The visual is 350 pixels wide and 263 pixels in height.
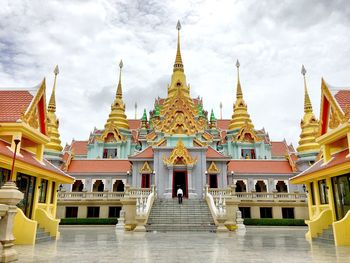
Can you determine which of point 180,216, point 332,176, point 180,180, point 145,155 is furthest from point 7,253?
point 145,155

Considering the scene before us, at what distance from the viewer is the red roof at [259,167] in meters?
Result: 34.7

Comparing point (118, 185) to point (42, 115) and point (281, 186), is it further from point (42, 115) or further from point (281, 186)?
point (42, 115)

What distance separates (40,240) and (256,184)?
27453mm

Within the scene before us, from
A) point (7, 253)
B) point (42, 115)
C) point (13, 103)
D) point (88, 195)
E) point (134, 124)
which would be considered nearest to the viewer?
point (7, 253)

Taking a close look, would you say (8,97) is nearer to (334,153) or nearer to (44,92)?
(44,92)

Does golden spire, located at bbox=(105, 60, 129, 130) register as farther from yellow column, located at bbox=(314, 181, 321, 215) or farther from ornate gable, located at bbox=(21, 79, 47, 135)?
yellow column, located at bbox=(314, 181, 321, 215)

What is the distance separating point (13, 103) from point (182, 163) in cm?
1611

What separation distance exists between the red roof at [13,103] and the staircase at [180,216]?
10395 mm

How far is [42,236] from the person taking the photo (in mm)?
13641

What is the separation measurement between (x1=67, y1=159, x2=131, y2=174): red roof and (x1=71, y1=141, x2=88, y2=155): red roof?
1405cm

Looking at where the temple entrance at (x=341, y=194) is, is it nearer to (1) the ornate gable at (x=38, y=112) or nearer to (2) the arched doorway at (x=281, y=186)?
(1) the ornate gable at (x=38, y=112)

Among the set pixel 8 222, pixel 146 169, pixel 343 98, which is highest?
pixel 343 98

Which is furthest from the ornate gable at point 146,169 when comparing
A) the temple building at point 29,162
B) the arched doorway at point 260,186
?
the temple building at point 29,162

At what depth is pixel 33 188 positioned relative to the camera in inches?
553
